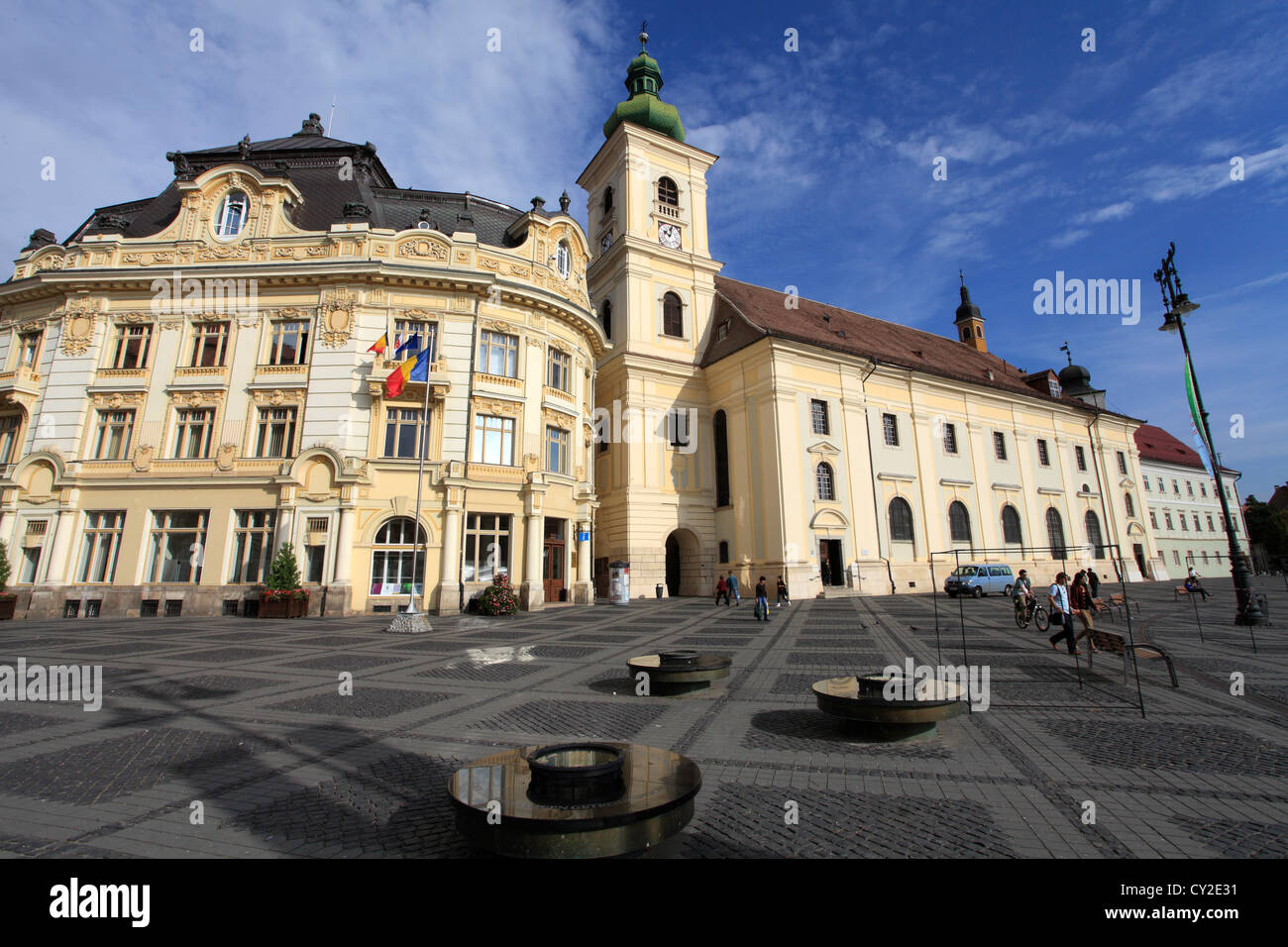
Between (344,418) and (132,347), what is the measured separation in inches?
400

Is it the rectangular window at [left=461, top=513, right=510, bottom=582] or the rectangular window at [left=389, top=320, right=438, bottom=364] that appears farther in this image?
the rectangular window at [left=389, top=320, right=438, bottom=364]

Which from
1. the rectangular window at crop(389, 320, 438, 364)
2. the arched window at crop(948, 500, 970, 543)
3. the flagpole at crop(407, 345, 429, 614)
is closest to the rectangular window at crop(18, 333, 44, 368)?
the rectangular window at crop(389, 320, 438, 364)

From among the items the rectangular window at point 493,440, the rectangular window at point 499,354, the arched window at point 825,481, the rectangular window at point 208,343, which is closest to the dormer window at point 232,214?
the rectangular window at point 208,343

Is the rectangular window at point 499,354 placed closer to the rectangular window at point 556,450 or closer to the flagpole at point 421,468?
the flagpole at point 421,468

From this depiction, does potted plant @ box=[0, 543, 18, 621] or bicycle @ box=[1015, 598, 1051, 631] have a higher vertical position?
potted plant @ box=[0, 543, 18, 621]

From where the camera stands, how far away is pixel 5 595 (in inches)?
794

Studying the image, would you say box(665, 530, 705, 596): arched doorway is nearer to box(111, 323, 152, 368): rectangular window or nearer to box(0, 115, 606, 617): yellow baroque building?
box(0, 115, 606, 617): yellow baroque building

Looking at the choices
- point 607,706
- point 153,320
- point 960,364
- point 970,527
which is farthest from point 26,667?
point 960,364

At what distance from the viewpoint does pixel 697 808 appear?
4.44 meters

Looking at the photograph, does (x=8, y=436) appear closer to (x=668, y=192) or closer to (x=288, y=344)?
(x=288, y=344)

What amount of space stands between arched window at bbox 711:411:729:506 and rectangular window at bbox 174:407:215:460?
78.9 ft

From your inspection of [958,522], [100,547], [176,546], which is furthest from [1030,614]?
[100,547]

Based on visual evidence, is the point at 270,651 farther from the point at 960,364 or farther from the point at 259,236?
the point at 960,364

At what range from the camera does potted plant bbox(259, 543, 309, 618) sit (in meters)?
19.7
